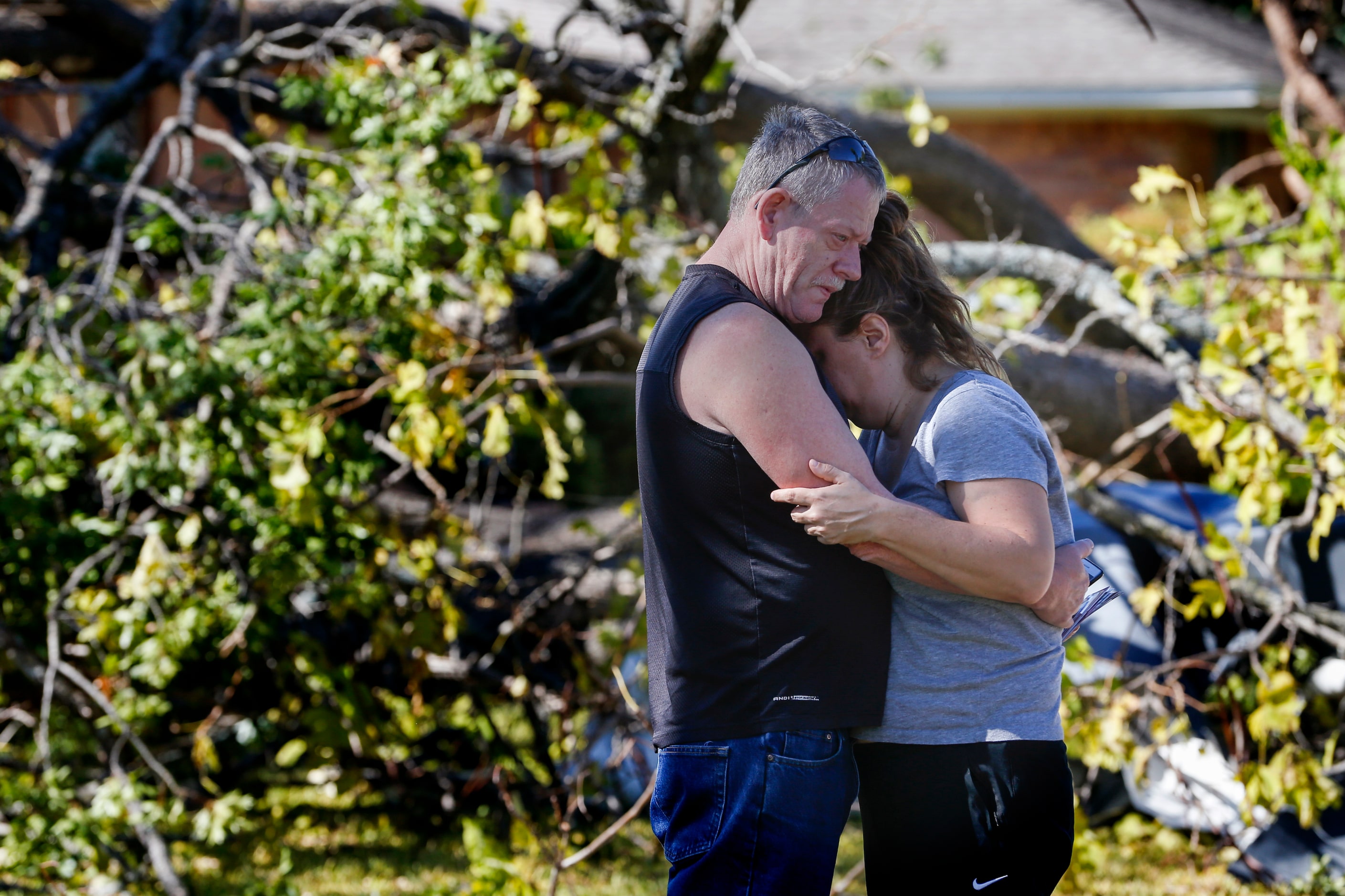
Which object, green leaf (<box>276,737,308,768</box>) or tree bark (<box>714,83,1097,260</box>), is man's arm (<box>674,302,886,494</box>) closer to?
green leaf (<box>276,737,308,768</box>)

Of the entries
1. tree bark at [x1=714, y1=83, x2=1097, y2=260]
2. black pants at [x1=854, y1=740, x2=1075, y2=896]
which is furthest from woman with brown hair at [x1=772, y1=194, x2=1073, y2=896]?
tree bark at [x1=714, y1=83, x2=1097, y2=260]

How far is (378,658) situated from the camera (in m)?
3.82

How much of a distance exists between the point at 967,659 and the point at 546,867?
8.22 ft

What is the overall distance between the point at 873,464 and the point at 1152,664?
264 centimetres

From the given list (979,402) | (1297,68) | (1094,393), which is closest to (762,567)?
(979,402)

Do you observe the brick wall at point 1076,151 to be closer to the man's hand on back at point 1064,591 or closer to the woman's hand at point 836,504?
the man's hand on back at point 1064,591

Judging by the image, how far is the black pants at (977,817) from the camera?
69.9 inches

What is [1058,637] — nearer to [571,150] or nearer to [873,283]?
[873,283]

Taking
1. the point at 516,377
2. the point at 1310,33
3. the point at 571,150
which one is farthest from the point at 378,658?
the point at 1310,33

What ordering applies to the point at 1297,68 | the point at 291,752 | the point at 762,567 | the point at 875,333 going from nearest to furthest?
1. the point at 762,567
2. the point at 875,333
3. the point at 291,752
4. the point at 1297,68

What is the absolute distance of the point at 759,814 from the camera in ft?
5.67

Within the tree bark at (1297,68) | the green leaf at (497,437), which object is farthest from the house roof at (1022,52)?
the green leaf at (497,437)

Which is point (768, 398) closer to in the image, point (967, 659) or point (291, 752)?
point (967, 659)

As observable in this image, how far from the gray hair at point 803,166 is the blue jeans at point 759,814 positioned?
87 cm
